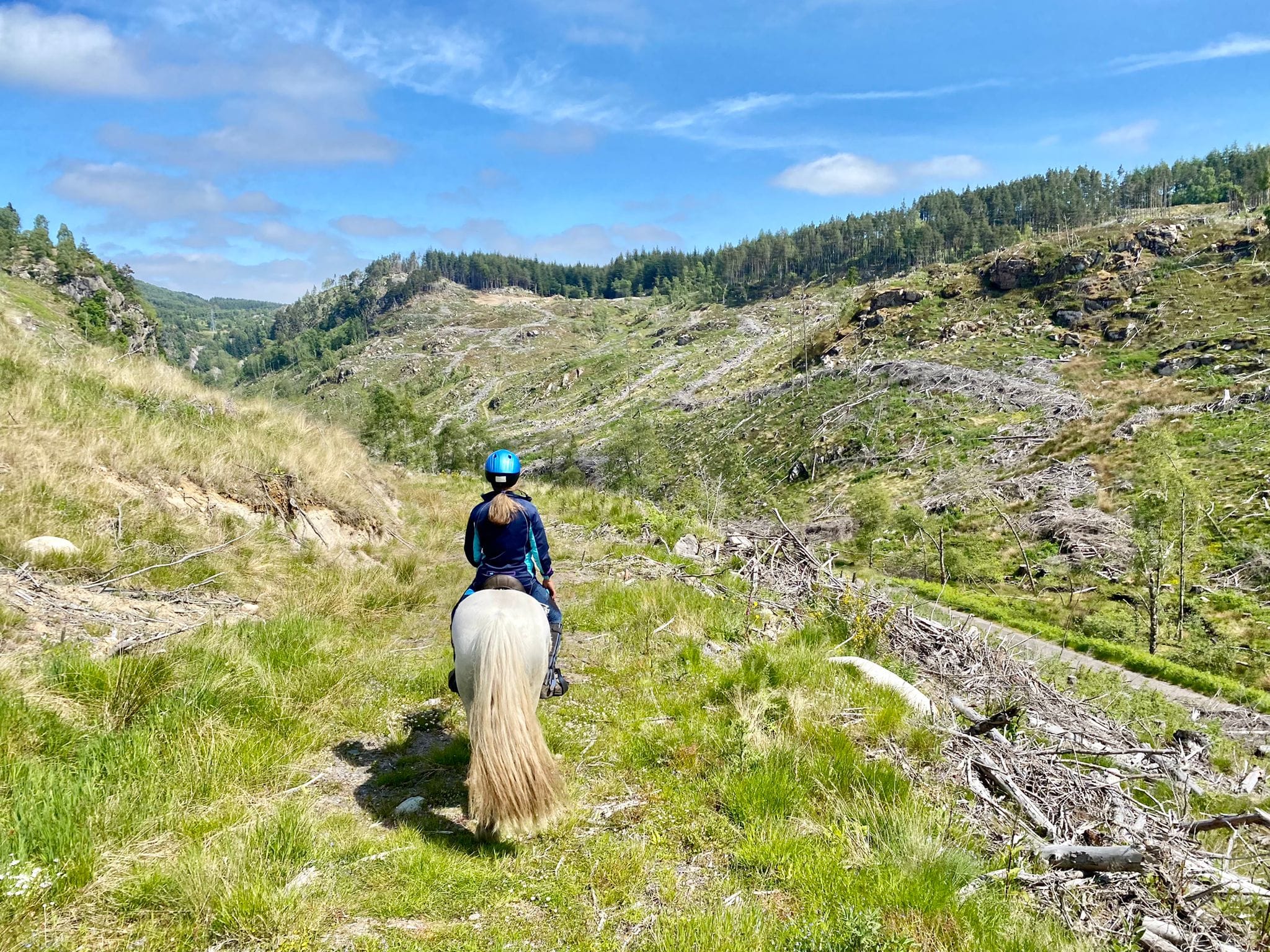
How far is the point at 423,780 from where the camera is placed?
535 centimetres

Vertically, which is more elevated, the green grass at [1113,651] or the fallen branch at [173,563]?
the fallen branch at [173,563]

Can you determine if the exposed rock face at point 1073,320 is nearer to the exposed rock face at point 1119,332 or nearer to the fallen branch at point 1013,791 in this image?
the exposed rock face at point 1119,332

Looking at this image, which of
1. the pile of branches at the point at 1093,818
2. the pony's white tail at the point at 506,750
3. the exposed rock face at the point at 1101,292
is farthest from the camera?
the exposed rock face at the point at 1101,292

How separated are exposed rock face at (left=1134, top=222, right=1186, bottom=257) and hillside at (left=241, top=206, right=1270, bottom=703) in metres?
0.27

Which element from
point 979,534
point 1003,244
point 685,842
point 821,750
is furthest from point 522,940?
point 1003,244

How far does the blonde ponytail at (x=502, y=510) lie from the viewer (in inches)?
219

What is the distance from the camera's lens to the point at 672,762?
550 centimetres

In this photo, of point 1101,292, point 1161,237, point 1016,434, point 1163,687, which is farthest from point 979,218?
point 1163,687

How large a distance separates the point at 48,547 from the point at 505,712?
6220mm

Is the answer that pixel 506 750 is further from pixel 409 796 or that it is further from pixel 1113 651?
pixel 1113 651

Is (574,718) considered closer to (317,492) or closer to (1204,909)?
(1204,909)

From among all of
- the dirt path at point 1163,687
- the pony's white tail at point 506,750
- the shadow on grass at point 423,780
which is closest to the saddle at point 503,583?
the pony's white tail at point 506,750

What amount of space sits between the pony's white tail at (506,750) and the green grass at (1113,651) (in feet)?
49.3

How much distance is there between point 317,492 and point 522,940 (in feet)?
35.5
